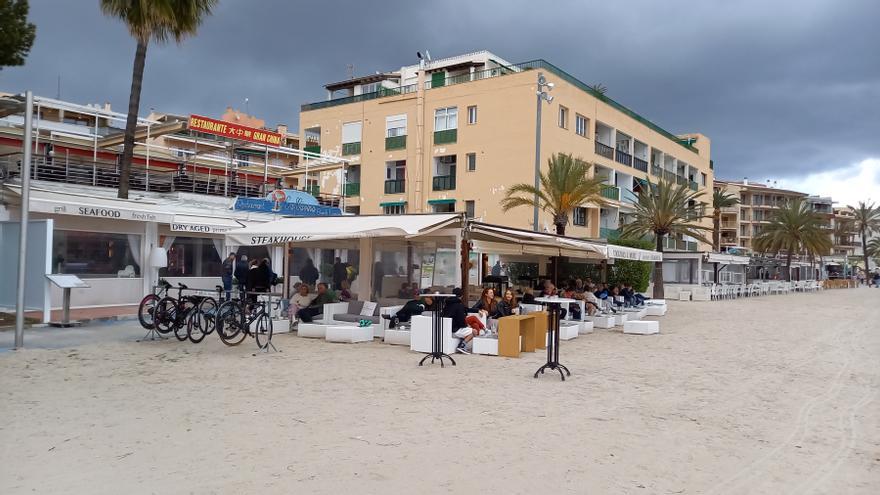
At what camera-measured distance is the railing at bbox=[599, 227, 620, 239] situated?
3656 centimetres

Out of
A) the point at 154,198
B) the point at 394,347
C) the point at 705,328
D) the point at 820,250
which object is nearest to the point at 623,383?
the point at 394,347

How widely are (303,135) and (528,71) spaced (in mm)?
15989

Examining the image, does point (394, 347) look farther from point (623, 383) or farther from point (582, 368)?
point (623, 383)

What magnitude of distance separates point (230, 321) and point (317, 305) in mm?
2859

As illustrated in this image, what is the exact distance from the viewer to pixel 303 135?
39.8 metres

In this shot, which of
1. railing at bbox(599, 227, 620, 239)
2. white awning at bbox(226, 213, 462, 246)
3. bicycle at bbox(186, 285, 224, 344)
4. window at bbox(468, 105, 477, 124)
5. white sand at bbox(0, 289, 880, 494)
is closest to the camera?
white sand at bbox(0, 289, 880, 494)

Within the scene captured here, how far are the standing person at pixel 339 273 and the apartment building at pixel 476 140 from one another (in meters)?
15.5

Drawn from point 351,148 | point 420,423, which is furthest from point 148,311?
point 351,148

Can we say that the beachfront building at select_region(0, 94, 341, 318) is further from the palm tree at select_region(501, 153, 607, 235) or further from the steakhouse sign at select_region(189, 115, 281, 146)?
the palm tree at select_region(501, 153, 607, 235)

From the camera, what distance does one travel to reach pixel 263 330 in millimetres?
10297

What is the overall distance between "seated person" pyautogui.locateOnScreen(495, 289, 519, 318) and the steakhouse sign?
12.8 metres

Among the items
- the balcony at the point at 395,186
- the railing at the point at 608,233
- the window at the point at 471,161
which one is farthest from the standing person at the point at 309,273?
the railing at the point at 608,233

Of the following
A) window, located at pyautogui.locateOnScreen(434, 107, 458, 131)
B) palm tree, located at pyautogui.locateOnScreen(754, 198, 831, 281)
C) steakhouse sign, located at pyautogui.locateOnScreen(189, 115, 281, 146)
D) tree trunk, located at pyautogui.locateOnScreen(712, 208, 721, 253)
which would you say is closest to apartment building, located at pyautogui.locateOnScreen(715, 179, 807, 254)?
tree trunk, located at pyautogui.locateOnScreen(712, 208, 721, 253)

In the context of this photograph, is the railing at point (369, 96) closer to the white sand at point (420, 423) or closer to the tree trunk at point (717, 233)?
the white sand at point (420, 423)
